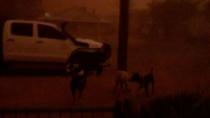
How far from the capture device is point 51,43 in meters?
16.9

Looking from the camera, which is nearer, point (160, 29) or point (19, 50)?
point (19, 50)

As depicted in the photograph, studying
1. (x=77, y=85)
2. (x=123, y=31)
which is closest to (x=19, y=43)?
(x=123, y=31)

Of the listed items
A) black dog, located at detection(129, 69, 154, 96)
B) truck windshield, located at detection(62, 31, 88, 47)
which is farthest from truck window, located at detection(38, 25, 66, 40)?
black dog, located at detection(129, 69, 154, 96)

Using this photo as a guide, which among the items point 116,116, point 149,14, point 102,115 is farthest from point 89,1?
point 116,116

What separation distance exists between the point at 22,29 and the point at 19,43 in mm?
393

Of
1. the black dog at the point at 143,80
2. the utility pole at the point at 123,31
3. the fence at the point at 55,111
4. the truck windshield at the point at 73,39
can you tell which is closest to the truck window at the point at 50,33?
the truck windshield at the point at 73,39

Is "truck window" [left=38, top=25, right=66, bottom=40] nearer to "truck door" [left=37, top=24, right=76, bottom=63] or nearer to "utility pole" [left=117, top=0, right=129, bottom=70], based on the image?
"truck door" [left=37, top=24, right=76, bottom=63]

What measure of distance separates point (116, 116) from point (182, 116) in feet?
1.56

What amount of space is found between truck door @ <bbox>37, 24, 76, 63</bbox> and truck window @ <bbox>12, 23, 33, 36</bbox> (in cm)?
25

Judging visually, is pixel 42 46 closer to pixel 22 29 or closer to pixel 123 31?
pixel 22 29

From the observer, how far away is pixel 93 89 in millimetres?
15211

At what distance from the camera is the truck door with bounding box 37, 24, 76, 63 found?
55.5 ft

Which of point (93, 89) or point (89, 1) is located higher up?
point (89, 1)

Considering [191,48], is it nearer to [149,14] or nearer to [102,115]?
[149,14]
